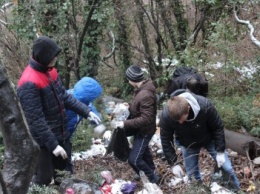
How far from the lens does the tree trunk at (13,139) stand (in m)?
1.64

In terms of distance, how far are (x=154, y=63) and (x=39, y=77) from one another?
24.5 ft

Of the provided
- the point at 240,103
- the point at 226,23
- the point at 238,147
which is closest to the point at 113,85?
the point at 226,23

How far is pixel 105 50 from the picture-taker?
39.0 feet

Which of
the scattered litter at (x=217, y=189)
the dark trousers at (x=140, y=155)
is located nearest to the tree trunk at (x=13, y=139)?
the scattered litter at (x=217, y=189)

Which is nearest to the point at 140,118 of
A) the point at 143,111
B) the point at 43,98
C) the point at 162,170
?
the point at 143,111

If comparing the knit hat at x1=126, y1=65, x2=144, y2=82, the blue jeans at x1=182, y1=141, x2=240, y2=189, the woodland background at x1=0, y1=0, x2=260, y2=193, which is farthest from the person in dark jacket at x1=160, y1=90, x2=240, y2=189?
the woodland background at x1=0, y1=0, x2=260, y2=193

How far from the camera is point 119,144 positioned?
5.50 m

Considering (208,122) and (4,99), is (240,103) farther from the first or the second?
(4,99)

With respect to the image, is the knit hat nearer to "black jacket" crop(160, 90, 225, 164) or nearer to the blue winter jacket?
the blue winter jacket

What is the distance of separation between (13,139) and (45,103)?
9.30 ft

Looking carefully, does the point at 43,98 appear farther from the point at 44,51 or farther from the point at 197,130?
the point at 197,130

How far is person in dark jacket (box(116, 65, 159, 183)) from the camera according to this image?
519cm

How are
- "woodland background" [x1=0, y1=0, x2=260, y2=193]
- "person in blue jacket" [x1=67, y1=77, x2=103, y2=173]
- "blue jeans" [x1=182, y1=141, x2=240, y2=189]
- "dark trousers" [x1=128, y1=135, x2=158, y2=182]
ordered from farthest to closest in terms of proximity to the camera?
"woodland background" [x1=0, y1=0, x2=260, y2=193]
"dark trousers" [x1=128, y1=135, x2=158, y2=182]
"person in blue jacket" [x1=67, y1=77, x2=103, y2=173]
"blue jeans" [x1=182, y1=141, x2=240, y2=189]

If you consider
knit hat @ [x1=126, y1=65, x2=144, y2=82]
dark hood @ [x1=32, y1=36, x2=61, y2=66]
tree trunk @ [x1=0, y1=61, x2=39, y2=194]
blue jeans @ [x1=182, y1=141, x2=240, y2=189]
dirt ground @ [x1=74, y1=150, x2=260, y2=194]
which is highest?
tree trunk @ [x1=0, y1=61, x2=39, y2=194]
